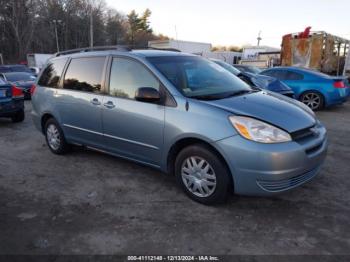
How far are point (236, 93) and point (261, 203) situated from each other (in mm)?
1374

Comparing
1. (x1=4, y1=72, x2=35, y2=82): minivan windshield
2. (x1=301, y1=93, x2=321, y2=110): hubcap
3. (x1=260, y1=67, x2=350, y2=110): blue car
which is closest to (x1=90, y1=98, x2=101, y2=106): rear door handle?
(x1=260, y1=67, x2=350, y2=110): blue car

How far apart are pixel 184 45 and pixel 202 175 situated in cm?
2803

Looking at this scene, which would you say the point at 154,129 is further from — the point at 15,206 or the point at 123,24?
the point at 123,24

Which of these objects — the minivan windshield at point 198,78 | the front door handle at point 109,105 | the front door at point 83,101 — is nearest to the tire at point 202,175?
the minivan windshield at point 198,78

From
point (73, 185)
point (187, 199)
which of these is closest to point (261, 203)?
point (187, 199)

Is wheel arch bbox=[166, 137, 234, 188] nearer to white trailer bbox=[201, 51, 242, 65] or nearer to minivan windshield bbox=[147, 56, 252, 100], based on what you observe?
minivan windshield bbox=[147, 56, 252, 100]

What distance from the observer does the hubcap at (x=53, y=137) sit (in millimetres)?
5447

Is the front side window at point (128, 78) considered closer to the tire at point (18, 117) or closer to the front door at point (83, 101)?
the front door at point (83, 101)

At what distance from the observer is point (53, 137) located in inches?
218

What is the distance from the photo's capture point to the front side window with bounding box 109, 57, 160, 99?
12.9 ft

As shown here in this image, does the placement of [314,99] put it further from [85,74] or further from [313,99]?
[85,74]

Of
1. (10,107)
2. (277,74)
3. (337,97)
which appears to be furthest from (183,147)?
(277,74)

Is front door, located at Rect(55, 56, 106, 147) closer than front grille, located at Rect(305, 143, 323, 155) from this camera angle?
No

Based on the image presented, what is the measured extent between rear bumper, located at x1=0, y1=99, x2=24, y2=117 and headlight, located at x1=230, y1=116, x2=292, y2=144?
690 cm
